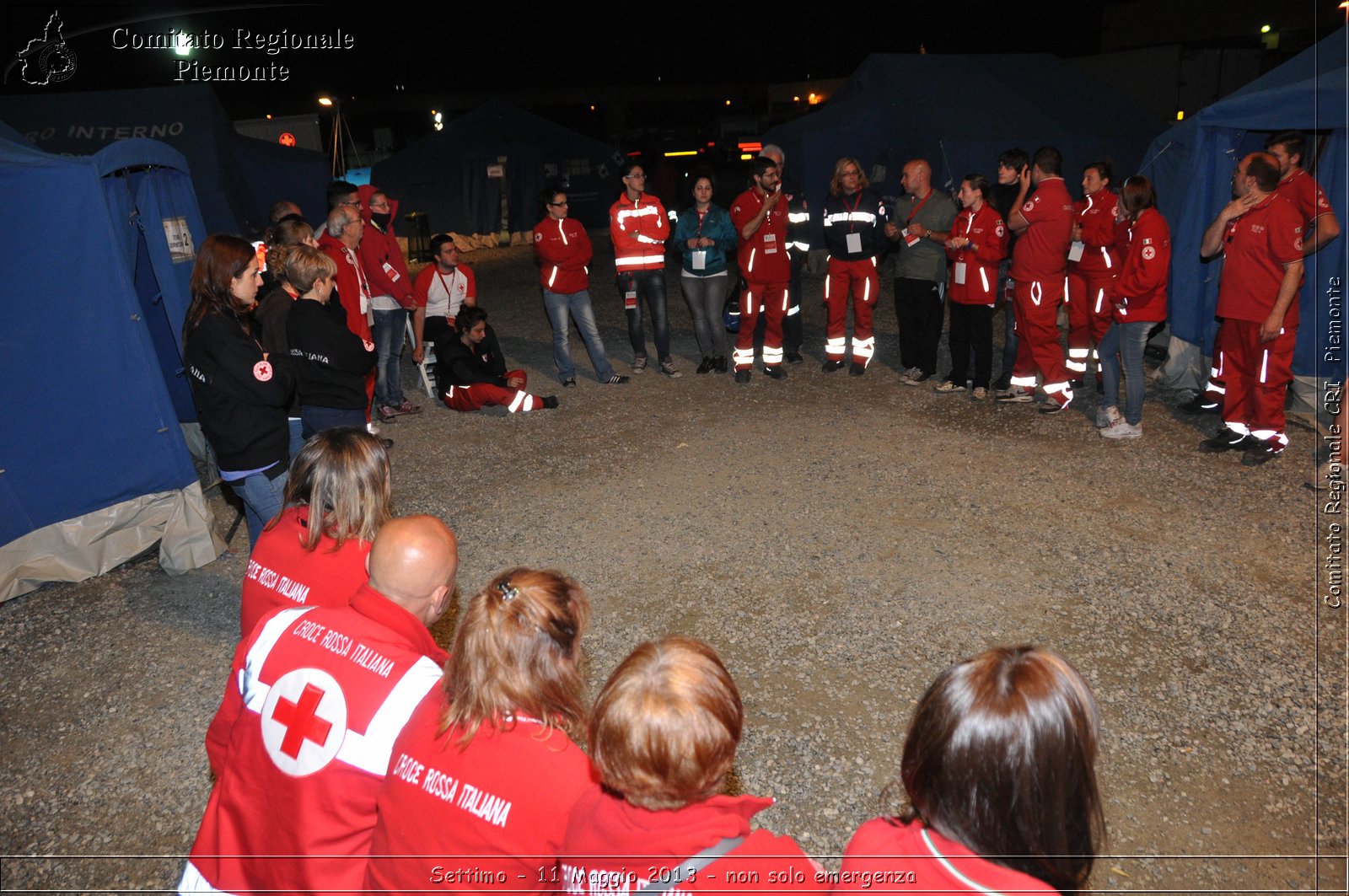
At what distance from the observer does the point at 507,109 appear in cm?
2016

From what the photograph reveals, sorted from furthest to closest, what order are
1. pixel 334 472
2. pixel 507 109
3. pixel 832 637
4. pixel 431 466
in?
pixel 507 109
pixel 431 466
pixel 832 637
pixel 334 472

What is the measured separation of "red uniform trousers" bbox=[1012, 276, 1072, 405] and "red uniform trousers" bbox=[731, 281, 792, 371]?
87.8 inches

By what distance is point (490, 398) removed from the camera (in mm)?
7809

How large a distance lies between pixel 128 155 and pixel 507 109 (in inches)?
629

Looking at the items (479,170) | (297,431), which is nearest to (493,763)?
(297,431)

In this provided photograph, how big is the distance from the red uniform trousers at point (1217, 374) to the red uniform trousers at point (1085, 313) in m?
0.80

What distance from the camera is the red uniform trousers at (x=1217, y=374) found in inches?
242

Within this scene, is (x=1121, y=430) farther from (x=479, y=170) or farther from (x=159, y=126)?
(x=479, y=170)

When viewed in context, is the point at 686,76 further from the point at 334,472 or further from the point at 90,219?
the point at 334,472

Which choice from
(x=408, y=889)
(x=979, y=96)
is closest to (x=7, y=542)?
(x=408, y=889)

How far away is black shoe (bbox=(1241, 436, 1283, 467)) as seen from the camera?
18.9 feet

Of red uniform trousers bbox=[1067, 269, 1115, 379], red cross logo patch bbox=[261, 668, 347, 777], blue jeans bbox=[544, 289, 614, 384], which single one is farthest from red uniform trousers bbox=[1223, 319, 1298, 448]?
red cross logo patch bbox=[261, 668, 347, 777]

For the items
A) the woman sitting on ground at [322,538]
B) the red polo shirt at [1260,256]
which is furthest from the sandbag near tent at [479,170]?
the woman sitting on ground at [322,538]

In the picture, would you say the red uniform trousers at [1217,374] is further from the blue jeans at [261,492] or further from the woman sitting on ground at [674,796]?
the blue jeans at [261,492]
